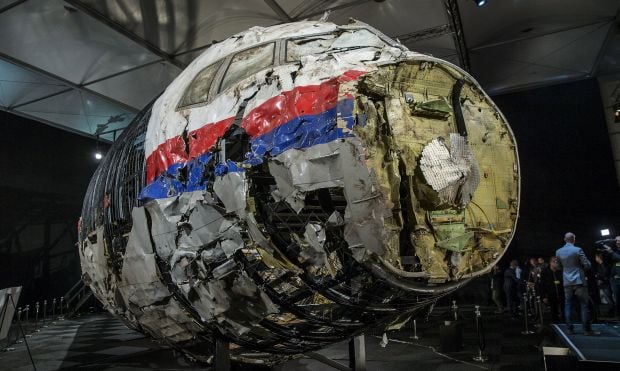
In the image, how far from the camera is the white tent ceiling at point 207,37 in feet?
38.1

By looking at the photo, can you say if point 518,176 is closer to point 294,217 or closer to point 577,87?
point 294,217

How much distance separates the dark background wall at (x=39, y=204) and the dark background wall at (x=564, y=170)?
19.3m

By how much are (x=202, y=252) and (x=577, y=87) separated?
18977mm

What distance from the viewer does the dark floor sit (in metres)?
7.11

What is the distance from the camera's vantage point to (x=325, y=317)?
3.01m

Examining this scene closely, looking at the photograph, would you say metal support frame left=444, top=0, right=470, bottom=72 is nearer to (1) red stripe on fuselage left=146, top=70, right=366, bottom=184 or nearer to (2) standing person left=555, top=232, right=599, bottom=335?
(2) standing person left=555, top=232, right=599, bottom=335

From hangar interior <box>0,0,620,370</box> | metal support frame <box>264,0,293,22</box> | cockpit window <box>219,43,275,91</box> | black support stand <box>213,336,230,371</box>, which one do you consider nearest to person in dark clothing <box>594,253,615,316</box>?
hangar interior <box>0,0,620,370</box>

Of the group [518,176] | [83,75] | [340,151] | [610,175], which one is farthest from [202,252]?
[610,175]

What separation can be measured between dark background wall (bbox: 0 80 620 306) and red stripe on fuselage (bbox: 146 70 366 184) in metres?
16.5

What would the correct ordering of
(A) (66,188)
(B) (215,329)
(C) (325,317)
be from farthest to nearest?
(A) (66,188)
(B) (215,329)
(C) (325,317)

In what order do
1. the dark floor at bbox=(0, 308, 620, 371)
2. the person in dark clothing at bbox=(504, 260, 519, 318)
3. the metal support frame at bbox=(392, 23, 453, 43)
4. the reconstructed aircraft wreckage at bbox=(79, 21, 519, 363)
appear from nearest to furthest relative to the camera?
the reconstructed aircraft wreckage at bbox=(79, 21, 519, 363), the dark floor at bbox=(0, 308, 620, 371), the metal support frame at bbox=(392, 23, 453, 43), the person in dark clothing at bbox=(504, 260, 519, 318)

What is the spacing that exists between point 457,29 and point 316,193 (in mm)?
11387

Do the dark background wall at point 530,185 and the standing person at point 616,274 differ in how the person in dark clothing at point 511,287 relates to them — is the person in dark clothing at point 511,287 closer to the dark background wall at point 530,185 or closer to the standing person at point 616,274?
the standing person at point 616,274

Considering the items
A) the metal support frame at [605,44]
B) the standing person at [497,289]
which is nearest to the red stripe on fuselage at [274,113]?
the standing person at [497,289]
